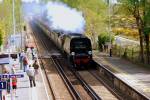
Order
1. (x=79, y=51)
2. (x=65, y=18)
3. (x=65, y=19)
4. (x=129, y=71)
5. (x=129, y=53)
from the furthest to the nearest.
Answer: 1. (x=65, y=18)
2. (x=65, y=19)
3. (x=129, y=53)
4. (x=79, y=51)
5. (x=129, y=71)

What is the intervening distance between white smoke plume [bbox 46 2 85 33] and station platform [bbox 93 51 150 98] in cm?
1034

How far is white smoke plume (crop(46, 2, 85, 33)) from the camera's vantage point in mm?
62031

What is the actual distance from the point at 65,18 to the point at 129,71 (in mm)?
30120

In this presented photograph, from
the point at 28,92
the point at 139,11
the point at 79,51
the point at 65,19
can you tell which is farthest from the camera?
the point at 65,19

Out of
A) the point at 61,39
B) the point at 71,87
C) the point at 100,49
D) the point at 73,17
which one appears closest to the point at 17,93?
the point at 71,87

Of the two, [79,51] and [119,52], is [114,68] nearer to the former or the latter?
[79,51]

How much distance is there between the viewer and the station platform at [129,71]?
31.3m

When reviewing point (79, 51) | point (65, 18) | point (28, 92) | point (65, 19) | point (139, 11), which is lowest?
point (28, 92)

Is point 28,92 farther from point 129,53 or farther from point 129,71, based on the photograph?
point 129,53

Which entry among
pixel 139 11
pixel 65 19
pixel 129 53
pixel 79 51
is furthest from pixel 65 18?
pixel 79 51

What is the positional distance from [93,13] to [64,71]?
20.4 metres

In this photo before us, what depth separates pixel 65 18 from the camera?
6681 centimetres

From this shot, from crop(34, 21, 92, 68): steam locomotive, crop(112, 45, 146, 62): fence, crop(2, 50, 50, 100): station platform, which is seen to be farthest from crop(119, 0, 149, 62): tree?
crop(2, 50, 50, 100): station platform

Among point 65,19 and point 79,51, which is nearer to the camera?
point 79,51
